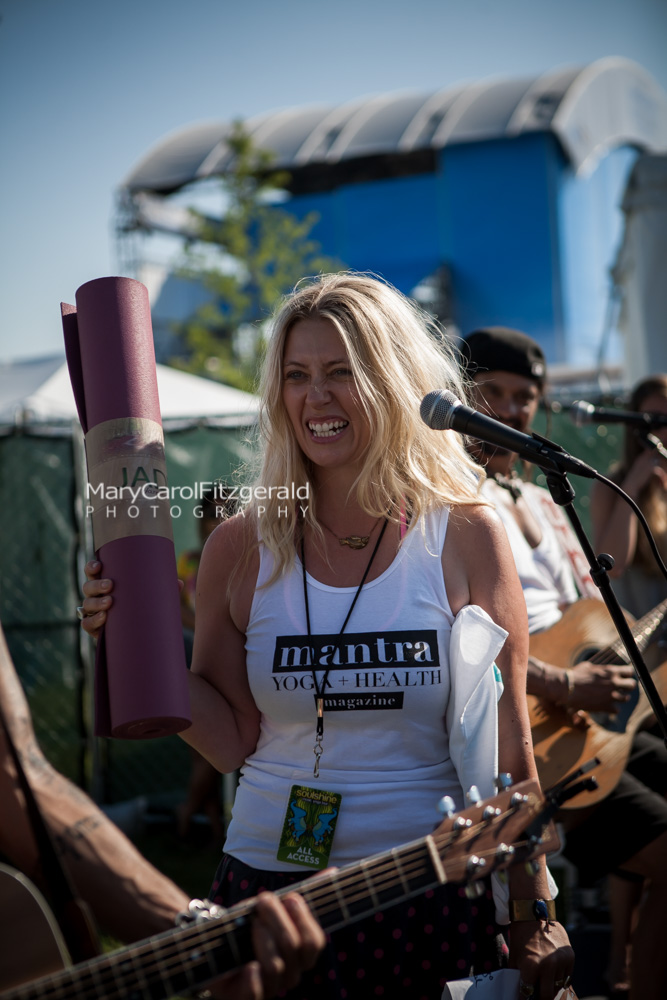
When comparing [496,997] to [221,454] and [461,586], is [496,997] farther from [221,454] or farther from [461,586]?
[221,454]

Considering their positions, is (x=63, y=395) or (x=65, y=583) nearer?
(x=65, y=583)

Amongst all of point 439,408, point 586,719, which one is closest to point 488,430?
point 439,408

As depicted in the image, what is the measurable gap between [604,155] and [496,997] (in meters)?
29.8

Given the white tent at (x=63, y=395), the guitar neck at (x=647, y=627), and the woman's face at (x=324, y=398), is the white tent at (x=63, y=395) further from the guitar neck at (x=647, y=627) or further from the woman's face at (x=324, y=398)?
the woman's face at (x=324, y=398)

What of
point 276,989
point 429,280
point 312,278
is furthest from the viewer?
point 429,280

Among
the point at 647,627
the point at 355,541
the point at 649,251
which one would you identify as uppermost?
the point at 649,251

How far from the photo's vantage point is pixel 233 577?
229cm

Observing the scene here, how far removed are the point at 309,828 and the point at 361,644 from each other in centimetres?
43

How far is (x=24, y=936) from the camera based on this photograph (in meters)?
1.57

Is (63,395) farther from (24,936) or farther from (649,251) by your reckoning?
(24,936)

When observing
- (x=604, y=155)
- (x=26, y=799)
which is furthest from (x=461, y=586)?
(x=604, y=155)

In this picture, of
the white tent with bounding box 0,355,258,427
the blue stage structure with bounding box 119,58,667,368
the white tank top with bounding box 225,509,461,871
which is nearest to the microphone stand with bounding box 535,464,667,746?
the white tank top with bounding box 225,509,461,871

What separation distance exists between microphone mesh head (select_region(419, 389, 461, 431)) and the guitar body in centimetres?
125

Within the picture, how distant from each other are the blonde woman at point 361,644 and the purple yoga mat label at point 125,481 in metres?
0.14
